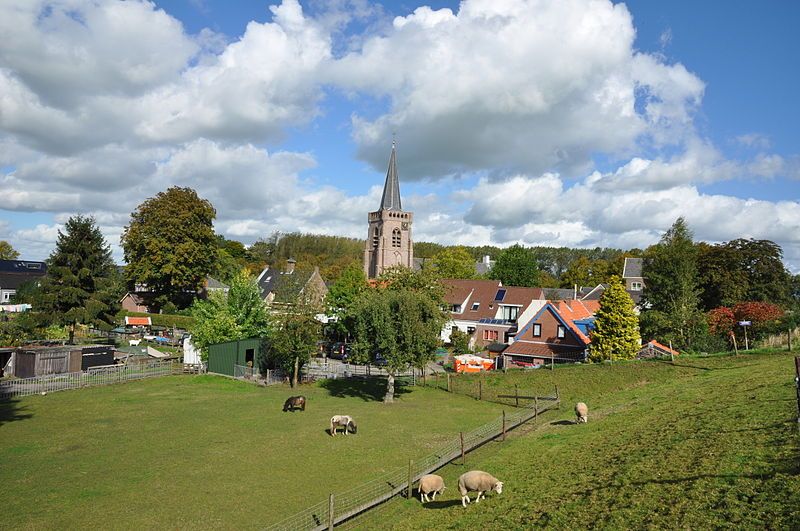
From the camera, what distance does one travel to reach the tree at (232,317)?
41.8m

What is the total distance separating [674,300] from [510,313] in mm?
21136

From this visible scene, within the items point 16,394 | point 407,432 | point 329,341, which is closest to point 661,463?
point 407,432

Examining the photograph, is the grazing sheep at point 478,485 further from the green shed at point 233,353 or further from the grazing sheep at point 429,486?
the green shed at point 233,353

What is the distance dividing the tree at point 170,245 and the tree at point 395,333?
4147cm

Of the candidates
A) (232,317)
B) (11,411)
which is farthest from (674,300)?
(11,411)

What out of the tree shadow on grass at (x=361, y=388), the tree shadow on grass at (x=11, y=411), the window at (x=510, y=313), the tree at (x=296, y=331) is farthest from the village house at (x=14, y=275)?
the window at (x=510, y=313)

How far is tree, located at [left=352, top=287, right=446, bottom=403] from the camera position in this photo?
3209cm

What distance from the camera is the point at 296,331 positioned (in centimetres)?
3650

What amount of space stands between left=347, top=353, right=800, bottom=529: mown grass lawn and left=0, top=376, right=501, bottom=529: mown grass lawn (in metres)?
3.58

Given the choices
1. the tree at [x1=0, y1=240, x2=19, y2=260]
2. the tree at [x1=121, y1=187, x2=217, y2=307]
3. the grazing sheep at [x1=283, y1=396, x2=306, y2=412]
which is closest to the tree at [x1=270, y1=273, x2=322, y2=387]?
the grazing sheep at [x1=283, y1=396, x2=306, y2=412]

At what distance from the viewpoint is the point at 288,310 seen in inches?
1474

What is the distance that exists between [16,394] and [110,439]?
43.7 feet

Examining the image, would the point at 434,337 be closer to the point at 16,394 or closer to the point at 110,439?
the point at 110,439

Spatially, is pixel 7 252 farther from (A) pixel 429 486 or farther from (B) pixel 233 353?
(A) pixel 429 486
